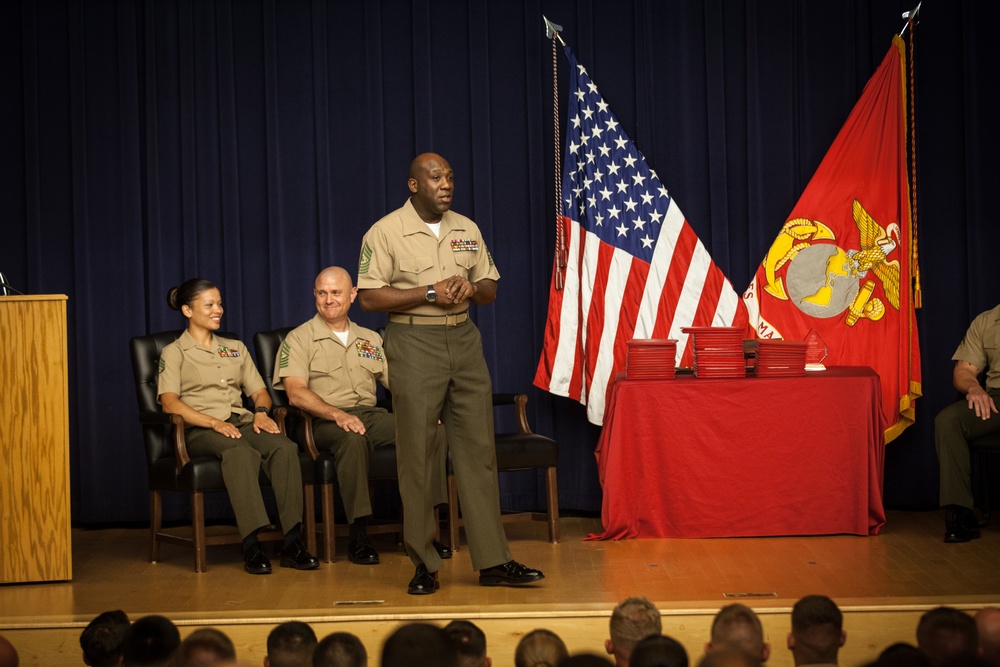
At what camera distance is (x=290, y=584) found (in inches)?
177

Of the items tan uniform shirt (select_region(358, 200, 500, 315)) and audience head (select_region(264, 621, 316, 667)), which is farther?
tan uniform shirt (select_region(358, 200, 500, 315))

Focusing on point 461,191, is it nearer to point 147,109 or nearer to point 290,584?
point 147,109

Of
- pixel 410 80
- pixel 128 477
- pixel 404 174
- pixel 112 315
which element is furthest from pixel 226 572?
pixel 410 80

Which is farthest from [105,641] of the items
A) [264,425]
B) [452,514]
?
[452,514]

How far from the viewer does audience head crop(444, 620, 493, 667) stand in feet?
7.66

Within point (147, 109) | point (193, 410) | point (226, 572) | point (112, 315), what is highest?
point (147, 109)

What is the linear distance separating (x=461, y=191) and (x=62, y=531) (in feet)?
8.80

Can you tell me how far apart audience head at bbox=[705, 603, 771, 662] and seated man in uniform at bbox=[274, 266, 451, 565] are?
8.81 ft

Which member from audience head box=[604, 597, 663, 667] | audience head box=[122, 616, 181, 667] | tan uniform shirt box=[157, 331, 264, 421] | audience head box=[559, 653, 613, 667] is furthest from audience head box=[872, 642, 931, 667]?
tan uniform shirt box=[157, 331, 264, 421]

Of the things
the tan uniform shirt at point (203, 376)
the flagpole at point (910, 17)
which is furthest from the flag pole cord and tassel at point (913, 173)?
the tan uniform shirt at point (203, 376)

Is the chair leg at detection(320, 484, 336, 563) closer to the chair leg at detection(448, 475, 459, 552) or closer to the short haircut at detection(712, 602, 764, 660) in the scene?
the chair leg at detection(448, 475, 459, 552)

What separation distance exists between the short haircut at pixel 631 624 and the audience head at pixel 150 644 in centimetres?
93

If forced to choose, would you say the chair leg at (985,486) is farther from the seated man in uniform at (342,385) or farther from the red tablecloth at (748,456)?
the seated man in uniform at (342,385)

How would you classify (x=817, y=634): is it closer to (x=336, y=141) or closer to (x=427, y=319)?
(x=427, y=319)
